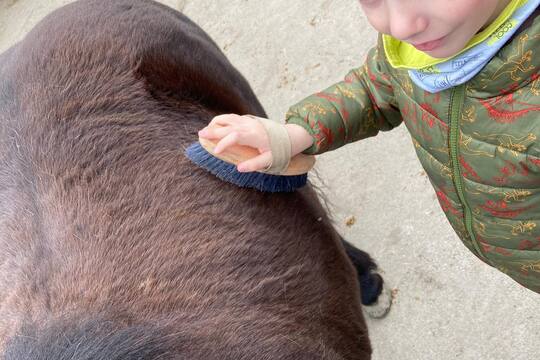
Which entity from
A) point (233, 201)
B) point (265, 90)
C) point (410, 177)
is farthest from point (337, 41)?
point (233, 201)

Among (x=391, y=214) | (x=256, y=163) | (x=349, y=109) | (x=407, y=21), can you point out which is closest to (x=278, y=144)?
(x=256, y=163)

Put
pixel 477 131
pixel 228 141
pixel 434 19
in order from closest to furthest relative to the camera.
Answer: pixel 434 19 → pixel 477 131 → pixel 228 141

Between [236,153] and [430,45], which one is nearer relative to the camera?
[430,45]

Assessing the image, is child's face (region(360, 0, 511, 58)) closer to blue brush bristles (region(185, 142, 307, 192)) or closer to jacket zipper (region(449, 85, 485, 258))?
jacket zipper (region(449, 85, 485, 258))

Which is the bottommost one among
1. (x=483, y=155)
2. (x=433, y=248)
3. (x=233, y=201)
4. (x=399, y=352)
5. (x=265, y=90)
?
(x=399, y=352)

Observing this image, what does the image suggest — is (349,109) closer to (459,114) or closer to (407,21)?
(459,114)

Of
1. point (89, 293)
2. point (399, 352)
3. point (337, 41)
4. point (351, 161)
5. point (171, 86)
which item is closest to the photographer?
point (89, 293)

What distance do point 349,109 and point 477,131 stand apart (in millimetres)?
344

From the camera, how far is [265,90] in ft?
8.96

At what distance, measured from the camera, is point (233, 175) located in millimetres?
1335

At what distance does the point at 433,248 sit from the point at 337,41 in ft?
3.31

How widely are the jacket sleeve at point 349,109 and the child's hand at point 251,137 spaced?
32mm

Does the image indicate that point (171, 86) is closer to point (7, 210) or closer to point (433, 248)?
point (7, 210)

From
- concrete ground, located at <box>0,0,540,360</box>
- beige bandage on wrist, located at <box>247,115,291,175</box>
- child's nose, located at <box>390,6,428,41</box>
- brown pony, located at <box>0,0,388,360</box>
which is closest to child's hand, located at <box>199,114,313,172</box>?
beige bandage on wrist, located at <box>247,115,291,175</box>
